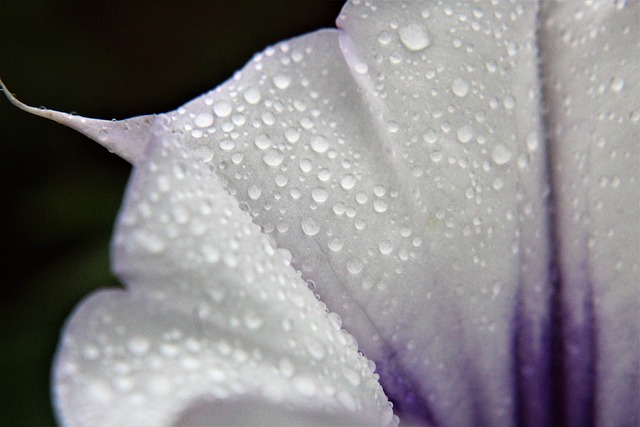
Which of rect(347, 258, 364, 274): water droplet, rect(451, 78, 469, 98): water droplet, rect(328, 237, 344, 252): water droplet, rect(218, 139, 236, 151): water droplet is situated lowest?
rect(347, 258, 364, 274): water droplet

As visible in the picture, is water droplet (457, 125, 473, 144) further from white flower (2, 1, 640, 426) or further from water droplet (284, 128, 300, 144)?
water droplet (284, 128, 300, 144)

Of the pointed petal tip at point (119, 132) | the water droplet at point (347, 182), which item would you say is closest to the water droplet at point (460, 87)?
the water droplet at point (347, 182)

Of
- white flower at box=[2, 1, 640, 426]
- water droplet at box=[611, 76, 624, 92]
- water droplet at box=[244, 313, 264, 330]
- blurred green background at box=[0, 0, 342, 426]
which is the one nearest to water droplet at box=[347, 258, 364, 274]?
white flower at box=[2, 1, 640, 426]

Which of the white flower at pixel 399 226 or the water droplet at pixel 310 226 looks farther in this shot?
the water droplet at pixel 310 226

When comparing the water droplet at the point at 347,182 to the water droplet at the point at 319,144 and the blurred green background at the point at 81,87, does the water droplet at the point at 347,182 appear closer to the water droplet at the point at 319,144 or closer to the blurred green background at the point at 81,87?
the water droplet at the point at 319,144

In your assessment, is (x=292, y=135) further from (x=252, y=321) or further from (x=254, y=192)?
(x=252, y=321)

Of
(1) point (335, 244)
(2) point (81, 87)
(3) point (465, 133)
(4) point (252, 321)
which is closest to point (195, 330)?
(4) point (252, 321)

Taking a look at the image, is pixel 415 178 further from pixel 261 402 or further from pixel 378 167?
pixel 261 402
